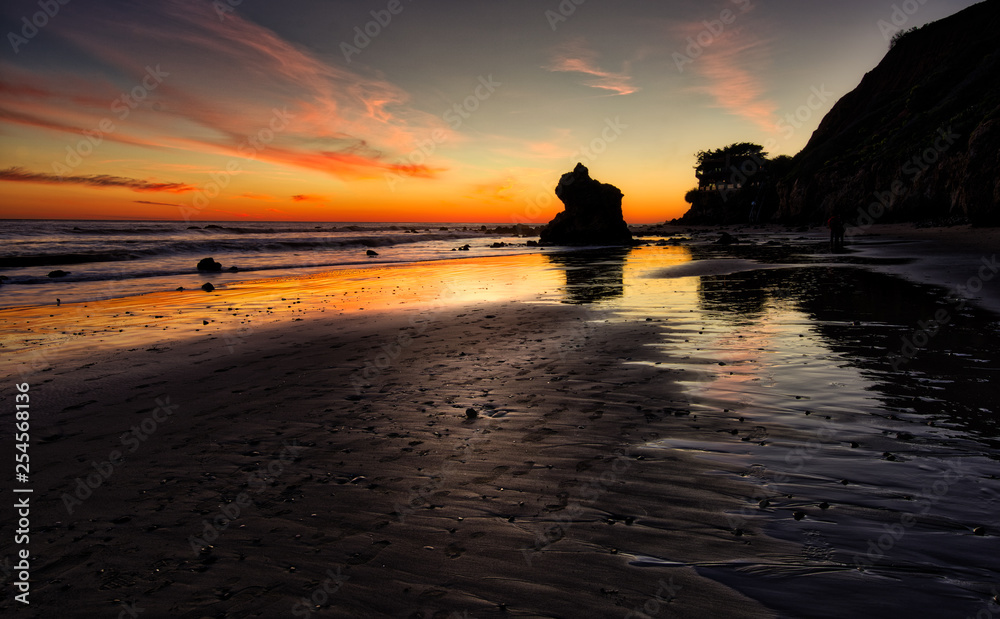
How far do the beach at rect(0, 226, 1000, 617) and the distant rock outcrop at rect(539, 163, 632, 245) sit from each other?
52269mm

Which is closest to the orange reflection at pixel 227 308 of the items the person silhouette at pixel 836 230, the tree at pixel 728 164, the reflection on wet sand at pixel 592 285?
the reflection on wet sand at pixel 592 285

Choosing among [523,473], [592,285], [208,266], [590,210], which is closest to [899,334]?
[523,473]

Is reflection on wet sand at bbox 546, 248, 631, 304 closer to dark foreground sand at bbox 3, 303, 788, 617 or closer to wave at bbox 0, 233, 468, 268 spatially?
dark foreground sand at bbox 3, 303, 788, 617

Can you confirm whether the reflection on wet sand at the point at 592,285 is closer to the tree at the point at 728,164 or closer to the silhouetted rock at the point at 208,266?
the silhouetted rock at the point at 208,266

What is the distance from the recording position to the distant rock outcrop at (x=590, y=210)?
60.9 m

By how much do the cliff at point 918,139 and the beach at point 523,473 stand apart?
105ft

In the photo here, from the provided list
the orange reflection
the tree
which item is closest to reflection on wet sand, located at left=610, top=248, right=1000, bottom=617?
the orange reflection

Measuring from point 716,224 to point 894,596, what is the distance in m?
113

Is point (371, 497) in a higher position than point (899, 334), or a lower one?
lower

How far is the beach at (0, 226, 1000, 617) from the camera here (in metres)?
2.88

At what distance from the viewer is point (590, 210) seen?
2411 inches

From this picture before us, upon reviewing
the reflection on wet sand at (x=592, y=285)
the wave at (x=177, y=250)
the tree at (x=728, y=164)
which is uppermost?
the tree at (x=728, y=164)

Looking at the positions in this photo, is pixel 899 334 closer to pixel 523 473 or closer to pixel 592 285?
pixel 523 473

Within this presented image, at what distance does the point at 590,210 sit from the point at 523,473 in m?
60.2
